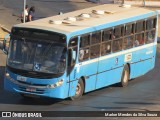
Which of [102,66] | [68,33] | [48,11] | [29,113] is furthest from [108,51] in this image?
[48,11]

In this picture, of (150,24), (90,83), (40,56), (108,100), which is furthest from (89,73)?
(150,24)

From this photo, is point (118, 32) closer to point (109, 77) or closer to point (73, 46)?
point (109, 77)

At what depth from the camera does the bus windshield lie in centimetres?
1995

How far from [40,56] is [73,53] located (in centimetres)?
113

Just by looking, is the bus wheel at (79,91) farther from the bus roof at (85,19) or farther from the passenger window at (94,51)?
the bus roof at (85,19)

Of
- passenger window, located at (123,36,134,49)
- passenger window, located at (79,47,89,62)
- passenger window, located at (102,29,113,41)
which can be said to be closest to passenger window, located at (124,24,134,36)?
passenger window, located at (123,36,134,49)

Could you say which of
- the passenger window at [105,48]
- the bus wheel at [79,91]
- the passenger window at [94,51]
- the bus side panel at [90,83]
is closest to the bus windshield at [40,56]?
the bus wheel at [79,91]

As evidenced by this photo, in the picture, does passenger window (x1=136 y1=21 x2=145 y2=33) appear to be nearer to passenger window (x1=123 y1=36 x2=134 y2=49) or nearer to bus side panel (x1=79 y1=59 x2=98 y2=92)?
passenger window (x1=123 y1=36 x2=134 y2=49)

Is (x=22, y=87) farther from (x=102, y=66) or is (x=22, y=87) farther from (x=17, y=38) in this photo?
(x=102, y=66)

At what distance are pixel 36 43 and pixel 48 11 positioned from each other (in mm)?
31224

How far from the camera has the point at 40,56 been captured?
790 inches

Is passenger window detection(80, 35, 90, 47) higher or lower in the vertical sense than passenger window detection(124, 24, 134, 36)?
higher

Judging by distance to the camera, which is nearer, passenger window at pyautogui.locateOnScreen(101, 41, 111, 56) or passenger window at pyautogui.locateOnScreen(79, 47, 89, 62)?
passenger window at pyautogui.locateOnScreen(79, 47, 89, 62)

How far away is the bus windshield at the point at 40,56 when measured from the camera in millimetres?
19953
